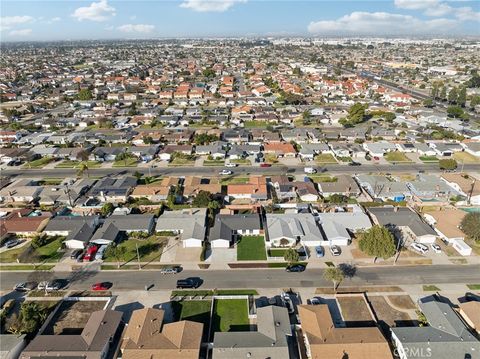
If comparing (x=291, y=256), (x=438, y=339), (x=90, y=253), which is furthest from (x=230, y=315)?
(x=90, y=253)

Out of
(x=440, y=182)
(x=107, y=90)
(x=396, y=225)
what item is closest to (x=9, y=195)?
(x=396, y=225)

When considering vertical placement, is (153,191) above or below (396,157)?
below

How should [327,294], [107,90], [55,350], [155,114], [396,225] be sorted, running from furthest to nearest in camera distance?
[107,90], [155,114], [396,225], [327,294], [55,350]

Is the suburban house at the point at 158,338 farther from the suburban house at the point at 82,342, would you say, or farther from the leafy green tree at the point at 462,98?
the leafy green tree at the point at 462,98

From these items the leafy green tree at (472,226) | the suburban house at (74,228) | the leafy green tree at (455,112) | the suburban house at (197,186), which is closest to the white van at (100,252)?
the suburban house at (74,228)

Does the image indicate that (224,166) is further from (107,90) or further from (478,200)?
(107,90)

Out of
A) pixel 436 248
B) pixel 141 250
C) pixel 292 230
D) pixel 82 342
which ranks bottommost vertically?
pixel 141 250

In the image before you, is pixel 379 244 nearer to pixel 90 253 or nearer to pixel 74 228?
pixel 90 253
